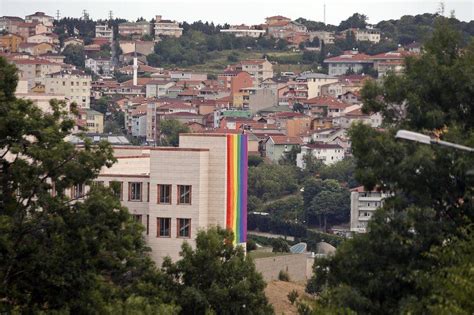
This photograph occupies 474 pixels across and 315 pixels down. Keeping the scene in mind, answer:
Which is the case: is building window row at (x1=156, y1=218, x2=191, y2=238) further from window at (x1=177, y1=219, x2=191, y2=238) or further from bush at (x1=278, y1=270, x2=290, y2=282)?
bush at (x1=278, y1=270, x2=290, y2=282)

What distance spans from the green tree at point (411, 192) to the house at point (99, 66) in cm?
13623

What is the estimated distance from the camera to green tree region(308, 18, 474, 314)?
796 inches

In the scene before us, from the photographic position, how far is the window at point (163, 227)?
122 ft

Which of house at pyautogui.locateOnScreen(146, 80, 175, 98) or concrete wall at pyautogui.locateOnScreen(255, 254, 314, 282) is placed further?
house at pyautogui.locateOnScreen(146, 80, 175, 98)

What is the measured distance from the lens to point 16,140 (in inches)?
869

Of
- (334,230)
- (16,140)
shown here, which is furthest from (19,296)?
(334,230)

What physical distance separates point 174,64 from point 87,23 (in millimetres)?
21090

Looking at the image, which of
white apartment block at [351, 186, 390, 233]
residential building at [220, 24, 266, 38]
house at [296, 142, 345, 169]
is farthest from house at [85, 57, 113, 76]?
white apartment block at [351, 186, 390, 233]

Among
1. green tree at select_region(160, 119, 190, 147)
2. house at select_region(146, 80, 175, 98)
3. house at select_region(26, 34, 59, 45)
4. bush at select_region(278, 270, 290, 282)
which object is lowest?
green tree at select_region(160, 119, 190, 147)

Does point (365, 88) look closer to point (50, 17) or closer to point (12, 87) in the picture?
point (12, 87)

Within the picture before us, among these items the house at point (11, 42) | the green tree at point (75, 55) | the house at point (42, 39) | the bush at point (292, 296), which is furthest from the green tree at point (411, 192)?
the house at point (42, 39)

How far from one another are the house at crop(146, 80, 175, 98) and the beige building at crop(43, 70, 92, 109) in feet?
40.3

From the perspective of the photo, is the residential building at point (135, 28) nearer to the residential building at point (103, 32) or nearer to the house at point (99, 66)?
the residential building at point (103, 32)

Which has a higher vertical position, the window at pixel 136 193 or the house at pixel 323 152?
the window at pixel 136 193
